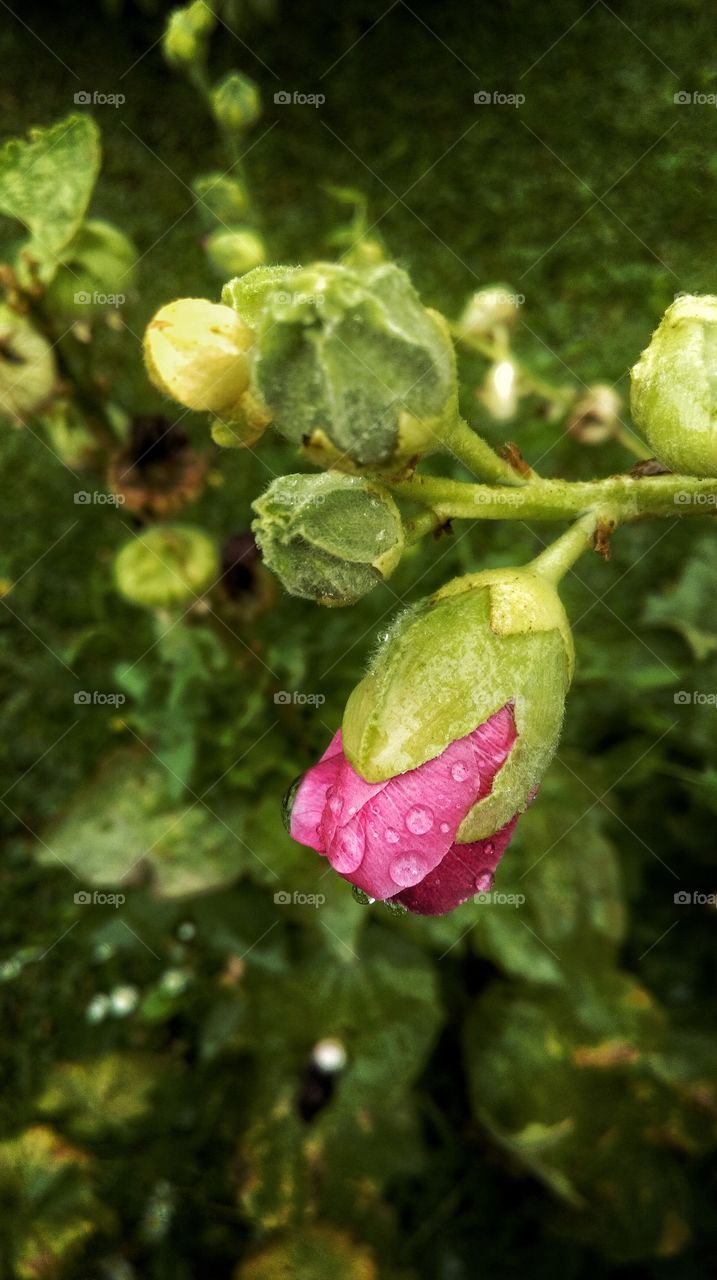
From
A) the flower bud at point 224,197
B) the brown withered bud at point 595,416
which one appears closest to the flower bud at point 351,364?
the flower bud at point 224,197

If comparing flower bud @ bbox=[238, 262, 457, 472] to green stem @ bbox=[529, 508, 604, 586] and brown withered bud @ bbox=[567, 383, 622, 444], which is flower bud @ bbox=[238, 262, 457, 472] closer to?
green stem @ bbox=[529, 508, 604, 586]

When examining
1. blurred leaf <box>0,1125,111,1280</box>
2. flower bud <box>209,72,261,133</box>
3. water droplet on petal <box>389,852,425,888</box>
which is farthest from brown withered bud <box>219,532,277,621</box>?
blurred leaf <box>0,1125,111,1280</box>

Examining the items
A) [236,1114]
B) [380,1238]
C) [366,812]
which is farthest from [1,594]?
[366,812]

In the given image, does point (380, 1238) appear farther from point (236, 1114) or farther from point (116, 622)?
point (116, 622)

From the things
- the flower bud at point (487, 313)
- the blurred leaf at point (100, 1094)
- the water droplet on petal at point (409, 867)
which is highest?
the flower bud at point (487, 313)

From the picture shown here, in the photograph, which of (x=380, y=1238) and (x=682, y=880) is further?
(x=682, y=880)

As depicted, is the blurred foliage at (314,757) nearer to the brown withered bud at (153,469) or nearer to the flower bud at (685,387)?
the brown withered bud at (153,469)
